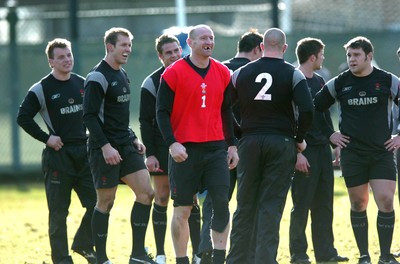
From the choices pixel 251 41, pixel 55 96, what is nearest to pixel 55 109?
pixel 55 96

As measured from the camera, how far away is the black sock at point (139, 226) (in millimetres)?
9797

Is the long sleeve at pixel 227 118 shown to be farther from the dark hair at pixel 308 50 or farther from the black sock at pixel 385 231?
the black sock at pixel 385 231

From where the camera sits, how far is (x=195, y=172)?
8.84 m

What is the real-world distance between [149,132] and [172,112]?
0.81 m

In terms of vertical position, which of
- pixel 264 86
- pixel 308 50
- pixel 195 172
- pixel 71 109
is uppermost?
pixel 308 50

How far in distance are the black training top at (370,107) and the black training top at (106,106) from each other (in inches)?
82.6

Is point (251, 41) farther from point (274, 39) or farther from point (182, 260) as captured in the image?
point (182, 260)

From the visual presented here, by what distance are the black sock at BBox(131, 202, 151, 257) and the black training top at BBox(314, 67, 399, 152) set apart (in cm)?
209

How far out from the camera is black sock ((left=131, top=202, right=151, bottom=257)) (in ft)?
32.1

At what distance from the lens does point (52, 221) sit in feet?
33.2

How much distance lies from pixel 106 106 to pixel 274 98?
179cm

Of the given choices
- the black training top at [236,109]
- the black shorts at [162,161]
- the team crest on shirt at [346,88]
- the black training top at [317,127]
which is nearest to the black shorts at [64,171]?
the black shorts at [162,161]

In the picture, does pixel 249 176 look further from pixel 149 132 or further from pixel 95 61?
pixel 95 61

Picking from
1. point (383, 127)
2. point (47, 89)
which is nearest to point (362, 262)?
point (383, 127)
